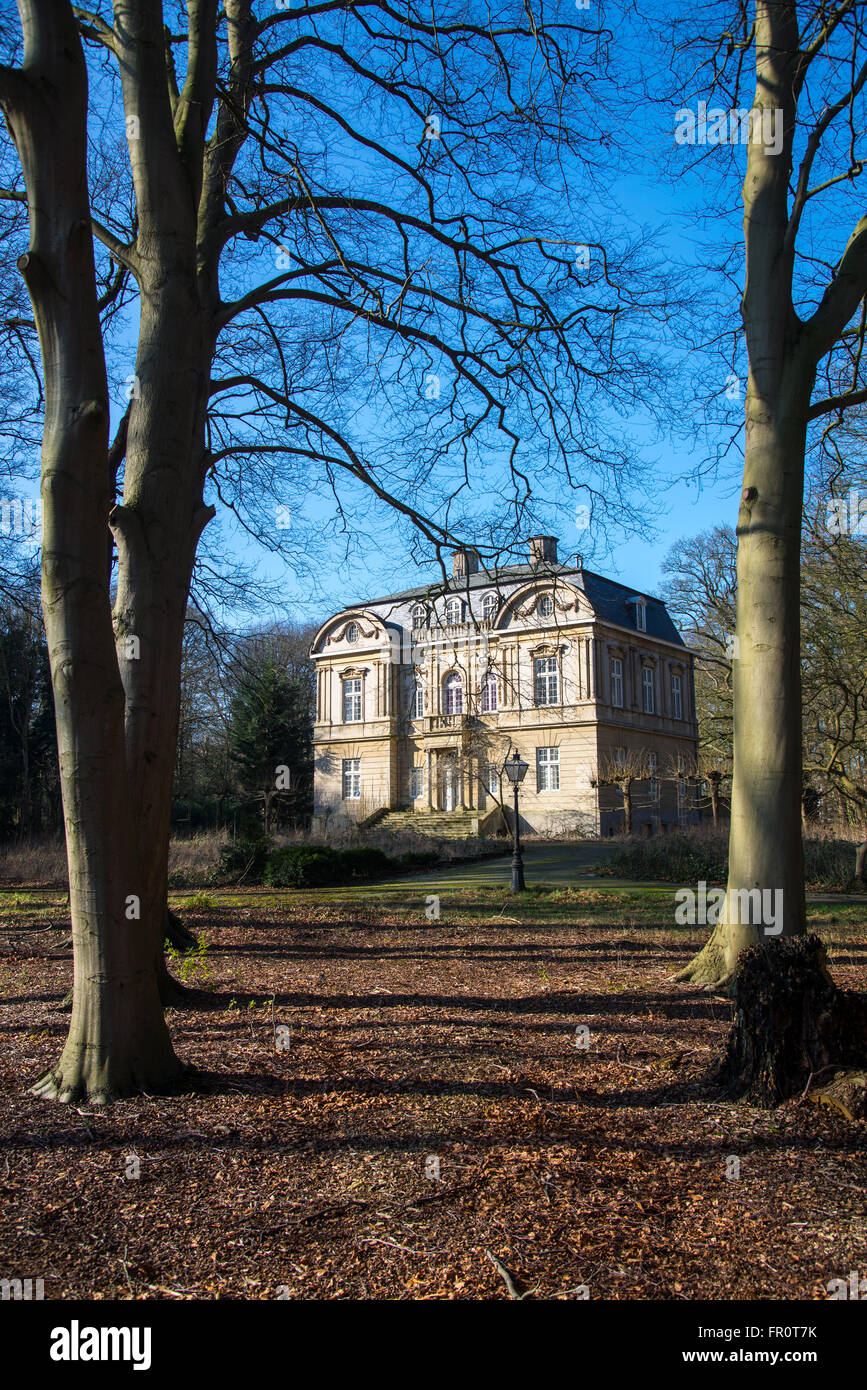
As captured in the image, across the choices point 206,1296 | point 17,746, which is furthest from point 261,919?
point 17,746

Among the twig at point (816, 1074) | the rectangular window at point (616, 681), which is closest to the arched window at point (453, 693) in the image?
the rectangular window at point (616, 681)

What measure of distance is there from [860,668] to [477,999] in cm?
1658

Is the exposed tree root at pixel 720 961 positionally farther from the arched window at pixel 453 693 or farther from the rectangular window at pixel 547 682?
the arched window at pixel 453 693

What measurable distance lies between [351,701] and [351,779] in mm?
3945

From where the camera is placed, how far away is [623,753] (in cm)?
3762

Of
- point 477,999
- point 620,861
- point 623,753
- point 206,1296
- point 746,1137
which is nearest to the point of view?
point 206,1296

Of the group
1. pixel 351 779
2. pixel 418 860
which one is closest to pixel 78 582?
pixel 418 860

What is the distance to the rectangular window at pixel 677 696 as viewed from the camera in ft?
139

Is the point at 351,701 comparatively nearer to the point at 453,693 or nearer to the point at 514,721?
the point at 453,693

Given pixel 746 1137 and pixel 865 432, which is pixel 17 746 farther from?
pixel 746 1137

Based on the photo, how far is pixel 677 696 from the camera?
42938 millimetres

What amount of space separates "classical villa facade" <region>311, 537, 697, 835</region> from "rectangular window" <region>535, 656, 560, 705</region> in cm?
8

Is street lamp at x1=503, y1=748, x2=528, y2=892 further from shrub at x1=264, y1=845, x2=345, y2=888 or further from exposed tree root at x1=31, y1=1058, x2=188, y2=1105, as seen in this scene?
exposed tree root at x1=31, y1=1058, x2=188, y2=1105

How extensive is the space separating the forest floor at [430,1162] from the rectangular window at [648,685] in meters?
34.2
